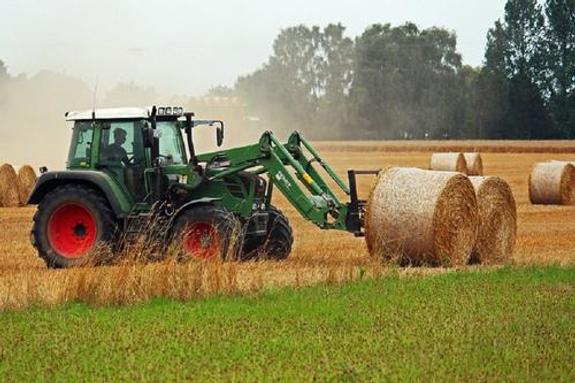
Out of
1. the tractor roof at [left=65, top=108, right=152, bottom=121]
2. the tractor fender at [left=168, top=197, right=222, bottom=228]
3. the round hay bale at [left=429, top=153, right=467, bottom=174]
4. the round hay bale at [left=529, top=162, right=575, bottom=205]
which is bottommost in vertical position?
the round hay bale at [left=529, top=162, right=575, bottom=205]

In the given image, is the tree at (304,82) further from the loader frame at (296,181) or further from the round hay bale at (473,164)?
the loader frame at (296,181)

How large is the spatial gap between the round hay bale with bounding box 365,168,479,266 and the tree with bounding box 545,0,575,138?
5651 centimetres

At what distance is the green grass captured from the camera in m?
8.32

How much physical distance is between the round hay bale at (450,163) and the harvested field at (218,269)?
8339 millimetres

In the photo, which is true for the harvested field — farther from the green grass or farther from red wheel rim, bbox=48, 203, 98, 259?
red wheel rim, bbox=48, 203, 98, 259

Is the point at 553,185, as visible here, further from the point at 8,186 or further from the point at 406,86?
the point at 406,86

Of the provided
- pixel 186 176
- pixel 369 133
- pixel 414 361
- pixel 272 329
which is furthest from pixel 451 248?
pixel 369 133

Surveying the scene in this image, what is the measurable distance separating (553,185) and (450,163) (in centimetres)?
740

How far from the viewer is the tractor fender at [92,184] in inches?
644

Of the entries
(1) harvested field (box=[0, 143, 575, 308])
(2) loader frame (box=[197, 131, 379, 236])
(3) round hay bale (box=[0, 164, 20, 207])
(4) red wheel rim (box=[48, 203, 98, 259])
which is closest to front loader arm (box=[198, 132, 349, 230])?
(2) loader frame (box=[197, 131, 379, 236])

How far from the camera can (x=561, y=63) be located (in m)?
76.8

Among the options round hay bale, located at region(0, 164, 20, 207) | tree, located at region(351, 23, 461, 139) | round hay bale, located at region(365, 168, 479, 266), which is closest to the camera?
round hay bale, located at region(365, 168, 479, 266)

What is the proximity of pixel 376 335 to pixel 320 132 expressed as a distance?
7180 cm

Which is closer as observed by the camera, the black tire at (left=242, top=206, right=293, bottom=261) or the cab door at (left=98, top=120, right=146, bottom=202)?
the cab door at (left=98, top=120, right=146, bottom=202)
